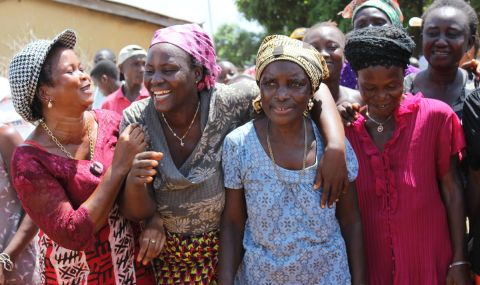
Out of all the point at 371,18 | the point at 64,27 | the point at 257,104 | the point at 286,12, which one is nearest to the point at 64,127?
the point at 257,104

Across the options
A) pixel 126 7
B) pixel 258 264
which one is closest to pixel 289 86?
pixel 258 264

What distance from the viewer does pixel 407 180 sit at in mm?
2359

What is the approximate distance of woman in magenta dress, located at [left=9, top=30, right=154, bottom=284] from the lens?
2264 mm

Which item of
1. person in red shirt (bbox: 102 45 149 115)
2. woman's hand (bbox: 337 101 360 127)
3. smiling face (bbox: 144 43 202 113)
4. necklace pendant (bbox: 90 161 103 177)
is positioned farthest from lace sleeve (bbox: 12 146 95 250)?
person in red shirt (bbox: 102 45 149 115)

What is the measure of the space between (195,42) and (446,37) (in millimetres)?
1523

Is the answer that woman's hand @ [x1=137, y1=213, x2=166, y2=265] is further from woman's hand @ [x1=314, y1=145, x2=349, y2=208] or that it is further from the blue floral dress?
woman's hand @ [x1=314, y1=145, x2=349, y2=208]

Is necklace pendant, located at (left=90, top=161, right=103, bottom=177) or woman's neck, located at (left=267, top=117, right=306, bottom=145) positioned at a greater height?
woman's neck, located at (left=267, top=117, right=306, bottom=145)

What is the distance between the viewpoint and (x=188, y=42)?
247 centimetres

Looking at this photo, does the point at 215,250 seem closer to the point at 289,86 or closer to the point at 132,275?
the point at 132,275

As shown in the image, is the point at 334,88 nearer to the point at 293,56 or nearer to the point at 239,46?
the point at 293,56

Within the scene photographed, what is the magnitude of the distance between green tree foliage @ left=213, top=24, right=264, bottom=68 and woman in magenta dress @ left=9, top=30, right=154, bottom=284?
2638 centimetres

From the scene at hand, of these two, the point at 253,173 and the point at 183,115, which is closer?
the point at 253,173

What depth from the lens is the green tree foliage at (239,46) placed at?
30.6 m

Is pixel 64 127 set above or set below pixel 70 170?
above
